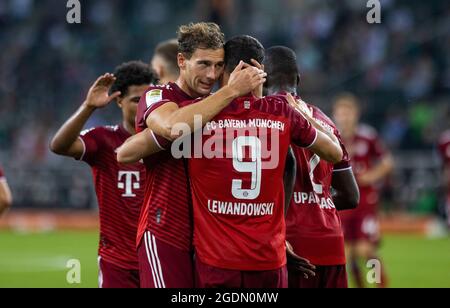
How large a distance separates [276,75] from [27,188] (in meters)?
16.8

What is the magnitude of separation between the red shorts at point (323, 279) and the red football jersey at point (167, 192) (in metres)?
0.99

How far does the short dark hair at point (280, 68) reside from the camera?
6.17 m

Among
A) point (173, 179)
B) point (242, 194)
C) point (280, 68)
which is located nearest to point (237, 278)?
point (242, 194)

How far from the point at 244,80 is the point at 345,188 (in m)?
1.47

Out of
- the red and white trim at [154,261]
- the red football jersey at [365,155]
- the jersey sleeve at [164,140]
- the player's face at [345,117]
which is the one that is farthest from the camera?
the red football jersey at [365,155]

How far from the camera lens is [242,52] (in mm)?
5457

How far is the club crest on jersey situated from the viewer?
18.3ft

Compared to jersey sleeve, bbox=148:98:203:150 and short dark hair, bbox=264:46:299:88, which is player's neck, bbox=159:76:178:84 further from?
jersey sleeve, bbox=148:98:203:150

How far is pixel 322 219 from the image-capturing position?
632cm

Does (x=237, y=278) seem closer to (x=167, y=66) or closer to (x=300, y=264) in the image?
(x=300, y=264)

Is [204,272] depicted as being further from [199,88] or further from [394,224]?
[394,224]

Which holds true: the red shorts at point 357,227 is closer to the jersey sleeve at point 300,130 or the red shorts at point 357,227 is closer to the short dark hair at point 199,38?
the jersey sleeve at point 300,130

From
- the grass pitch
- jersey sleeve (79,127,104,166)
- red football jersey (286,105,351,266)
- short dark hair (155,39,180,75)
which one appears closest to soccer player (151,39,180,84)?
short dark hair (155,39,180,75)

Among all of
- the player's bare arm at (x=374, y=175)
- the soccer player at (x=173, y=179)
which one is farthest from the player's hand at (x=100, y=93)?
the player's bare arm at (x=374, y=175)
